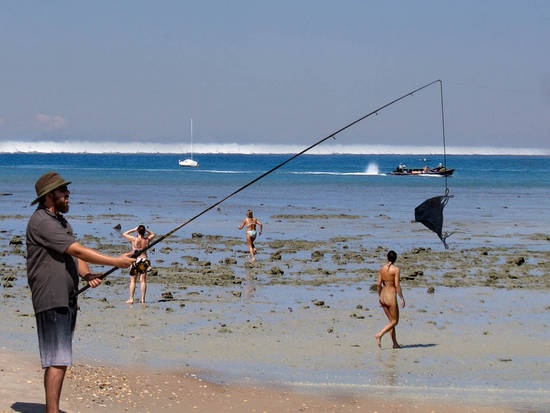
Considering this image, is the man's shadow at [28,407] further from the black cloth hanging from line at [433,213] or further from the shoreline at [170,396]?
the black cloth hanging from line at [433,213]

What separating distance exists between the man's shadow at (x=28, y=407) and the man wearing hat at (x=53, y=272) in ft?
3.69

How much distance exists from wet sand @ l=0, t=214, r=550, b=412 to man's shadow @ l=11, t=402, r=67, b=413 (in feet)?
1.22

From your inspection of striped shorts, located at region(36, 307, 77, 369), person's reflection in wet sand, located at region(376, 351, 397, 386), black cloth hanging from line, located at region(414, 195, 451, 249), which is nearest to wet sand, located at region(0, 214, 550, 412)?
person's reflection in wet sand, located at region(376, 351, 397, 386)

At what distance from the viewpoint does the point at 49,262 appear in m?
6.26

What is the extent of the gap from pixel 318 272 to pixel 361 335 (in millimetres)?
6572

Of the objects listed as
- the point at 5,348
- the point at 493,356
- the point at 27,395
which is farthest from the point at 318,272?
the point at 27,395

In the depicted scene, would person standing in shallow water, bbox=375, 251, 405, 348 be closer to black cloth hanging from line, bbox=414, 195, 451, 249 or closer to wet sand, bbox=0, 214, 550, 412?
wet sand, bbox=0, 214, 550, 412

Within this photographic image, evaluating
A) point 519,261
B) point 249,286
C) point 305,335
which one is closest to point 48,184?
point 305,335

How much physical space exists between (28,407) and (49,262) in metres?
1.89

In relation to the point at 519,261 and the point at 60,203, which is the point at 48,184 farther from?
the point at 519,261

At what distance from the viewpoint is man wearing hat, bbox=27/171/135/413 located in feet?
20.4

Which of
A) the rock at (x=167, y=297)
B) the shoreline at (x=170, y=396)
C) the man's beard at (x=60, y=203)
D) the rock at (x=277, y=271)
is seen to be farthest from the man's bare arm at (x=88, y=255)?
→ the rock at (x=277, y=271)

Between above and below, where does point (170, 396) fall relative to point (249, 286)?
below

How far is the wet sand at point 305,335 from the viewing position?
9305mm
